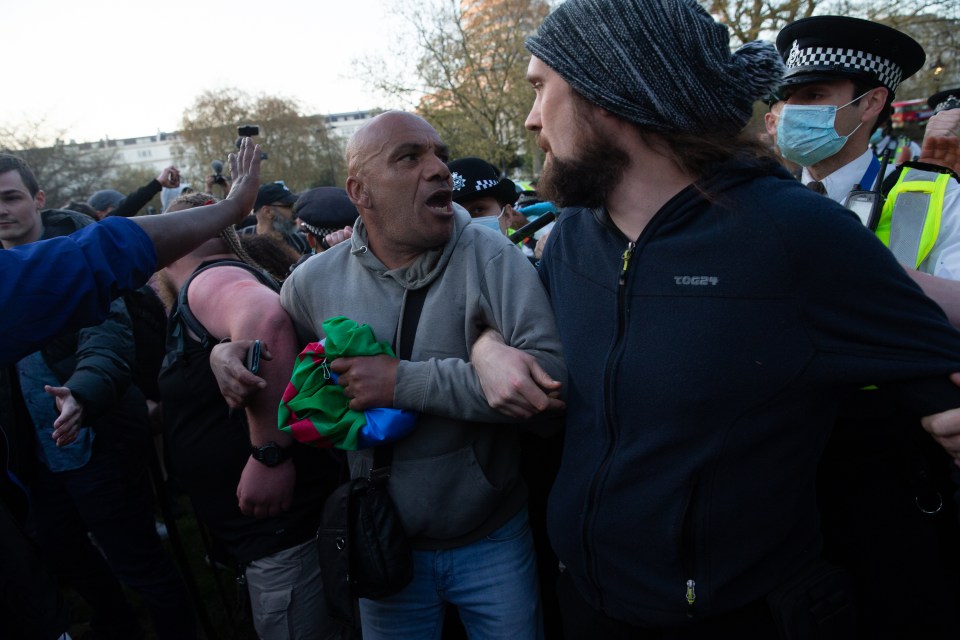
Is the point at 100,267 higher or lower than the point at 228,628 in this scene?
higher

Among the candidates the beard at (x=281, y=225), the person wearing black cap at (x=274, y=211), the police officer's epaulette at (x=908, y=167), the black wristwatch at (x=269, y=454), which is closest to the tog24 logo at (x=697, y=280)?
the police officer's epaulette at (x=908, y=167)

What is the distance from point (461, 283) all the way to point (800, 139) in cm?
146

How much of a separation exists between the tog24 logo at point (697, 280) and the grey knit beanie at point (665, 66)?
33cm

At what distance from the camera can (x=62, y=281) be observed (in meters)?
1.39

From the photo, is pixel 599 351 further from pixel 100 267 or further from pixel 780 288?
pixel 100 267

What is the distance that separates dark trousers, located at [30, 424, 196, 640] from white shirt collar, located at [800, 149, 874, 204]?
3.49 m

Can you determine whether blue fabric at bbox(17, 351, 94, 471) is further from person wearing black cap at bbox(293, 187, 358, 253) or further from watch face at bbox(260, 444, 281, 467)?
person wearing black cap at bbox(293, 187, 358, 253)

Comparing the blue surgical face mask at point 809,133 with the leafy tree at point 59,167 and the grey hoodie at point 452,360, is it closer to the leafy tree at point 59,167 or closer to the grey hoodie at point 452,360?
the grey hoodie at point 452,360

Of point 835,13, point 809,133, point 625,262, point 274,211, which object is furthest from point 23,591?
point 835,13

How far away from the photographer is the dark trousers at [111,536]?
9.46 ft

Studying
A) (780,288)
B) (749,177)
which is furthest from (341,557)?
(749,177)

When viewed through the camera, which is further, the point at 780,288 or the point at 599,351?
the point at 599,351

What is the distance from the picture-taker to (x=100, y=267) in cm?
144

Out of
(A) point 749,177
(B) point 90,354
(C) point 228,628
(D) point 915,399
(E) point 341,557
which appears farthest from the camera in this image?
(C) point 228,628
